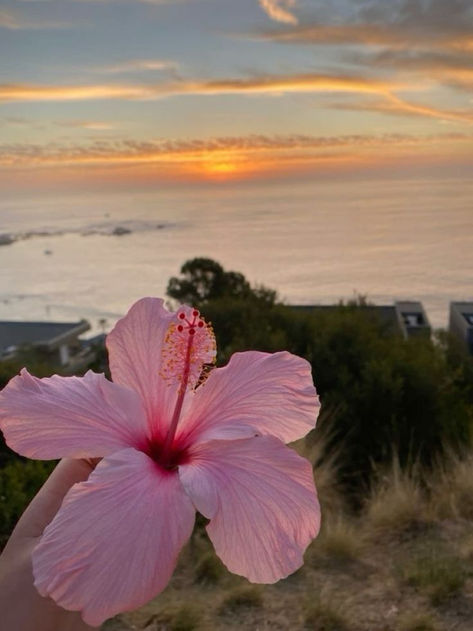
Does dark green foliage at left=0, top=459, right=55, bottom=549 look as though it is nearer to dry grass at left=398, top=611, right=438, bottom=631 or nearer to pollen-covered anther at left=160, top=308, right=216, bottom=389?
dry grass at left=398, top=611, right=438, bottom=631

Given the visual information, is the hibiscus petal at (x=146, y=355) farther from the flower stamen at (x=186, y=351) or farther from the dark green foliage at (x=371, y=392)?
the dark green foliage at (x=371, y=392)

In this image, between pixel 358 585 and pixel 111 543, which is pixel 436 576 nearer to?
pixel 358 585

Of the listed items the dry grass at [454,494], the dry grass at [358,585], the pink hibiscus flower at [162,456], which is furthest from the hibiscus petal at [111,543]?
the dry grass at [454,494]

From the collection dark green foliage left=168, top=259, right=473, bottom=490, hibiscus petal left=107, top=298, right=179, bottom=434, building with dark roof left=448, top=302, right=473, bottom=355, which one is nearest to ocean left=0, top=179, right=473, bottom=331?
building with dark roof left=448, top=302, right=473, bottom=355

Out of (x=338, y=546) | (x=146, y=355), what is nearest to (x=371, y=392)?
(x=338, y=546)

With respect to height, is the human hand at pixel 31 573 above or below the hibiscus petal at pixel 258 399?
below

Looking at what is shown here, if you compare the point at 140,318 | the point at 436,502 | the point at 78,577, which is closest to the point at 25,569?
the point at 78,577

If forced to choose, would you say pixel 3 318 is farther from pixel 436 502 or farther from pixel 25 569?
pixel 25 569
